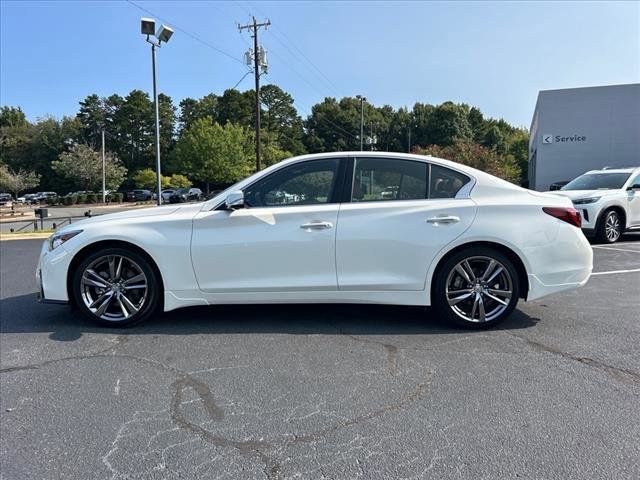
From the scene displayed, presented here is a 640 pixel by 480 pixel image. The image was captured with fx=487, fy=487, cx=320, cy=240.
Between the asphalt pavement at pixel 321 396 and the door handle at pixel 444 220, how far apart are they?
0.98 metres

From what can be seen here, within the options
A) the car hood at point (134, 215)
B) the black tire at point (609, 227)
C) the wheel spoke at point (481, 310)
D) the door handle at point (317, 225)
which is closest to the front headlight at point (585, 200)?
the black tire at point (609, 227)

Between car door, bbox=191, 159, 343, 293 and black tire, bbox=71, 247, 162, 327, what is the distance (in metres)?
0.48

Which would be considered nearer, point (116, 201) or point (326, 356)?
point (326, 356)

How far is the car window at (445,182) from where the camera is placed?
14.8 ft

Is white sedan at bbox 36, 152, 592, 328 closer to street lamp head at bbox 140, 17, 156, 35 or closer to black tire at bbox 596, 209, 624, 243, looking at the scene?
black tire at bbox 596, 209, 624, 243

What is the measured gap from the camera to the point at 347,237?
4312 millimetres

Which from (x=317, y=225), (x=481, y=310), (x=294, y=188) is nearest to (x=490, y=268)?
(x=481, y=310)

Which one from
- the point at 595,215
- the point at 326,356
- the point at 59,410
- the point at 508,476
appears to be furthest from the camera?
the point at 595,215

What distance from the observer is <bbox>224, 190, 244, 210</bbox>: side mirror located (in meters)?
4.32

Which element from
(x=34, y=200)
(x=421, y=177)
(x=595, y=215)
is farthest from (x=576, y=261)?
(x=34, y=200)

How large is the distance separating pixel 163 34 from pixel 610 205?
45.3 ft

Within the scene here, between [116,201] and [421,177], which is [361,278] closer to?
[421,177]

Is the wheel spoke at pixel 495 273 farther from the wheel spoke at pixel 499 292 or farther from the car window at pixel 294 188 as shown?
the car window at pixel 294 188

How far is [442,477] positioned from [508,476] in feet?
1.01
